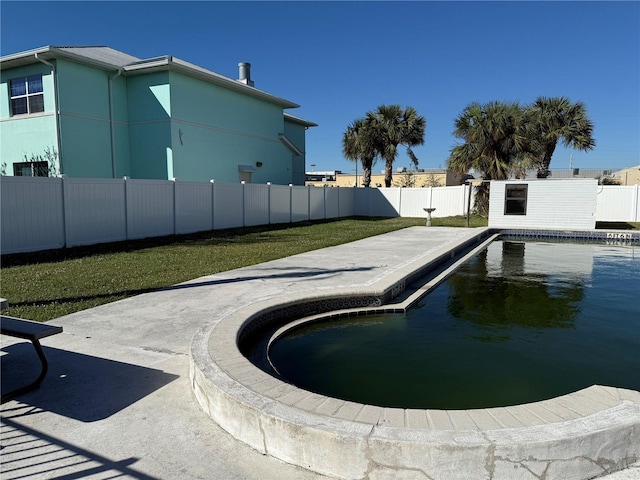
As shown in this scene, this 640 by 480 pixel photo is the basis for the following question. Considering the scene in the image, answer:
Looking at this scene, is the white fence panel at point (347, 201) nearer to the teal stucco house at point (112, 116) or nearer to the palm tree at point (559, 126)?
the teal stucco house at point (112, 116)

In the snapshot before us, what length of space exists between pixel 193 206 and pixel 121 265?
22.8 feet

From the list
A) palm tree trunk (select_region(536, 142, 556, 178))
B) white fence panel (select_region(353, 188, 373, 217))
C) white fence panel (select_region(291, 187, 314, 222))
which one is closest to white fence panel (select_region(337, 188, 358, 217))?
white fence panel (select_region(353, 188, 373, 217))

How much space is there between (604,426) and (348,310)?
4162mm

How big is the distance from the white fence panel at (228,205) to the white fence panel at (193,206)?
0.33 m

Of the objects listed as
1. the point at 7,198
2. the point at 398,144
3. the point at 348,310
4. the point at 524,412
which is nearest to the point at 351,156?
the point at 398,144

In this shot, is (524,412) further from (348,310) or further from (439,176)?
(439,176)

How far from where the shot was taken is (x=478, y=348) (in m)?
5.38

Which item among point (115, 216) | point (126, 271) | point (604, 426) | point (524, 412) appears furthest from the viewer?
point (115, 216)

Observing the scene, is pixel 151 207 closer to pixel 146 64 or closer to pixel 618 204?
pixel 146 64

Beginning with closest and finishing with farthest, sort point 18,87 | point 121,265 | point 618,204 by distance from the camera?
point 121,265 < point 18,87 < point 618,204

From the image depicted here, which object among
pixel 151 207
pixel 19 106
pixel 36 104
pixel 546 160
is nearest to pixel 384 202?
pixel 546 160

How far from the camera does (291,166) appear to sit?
93.9ft

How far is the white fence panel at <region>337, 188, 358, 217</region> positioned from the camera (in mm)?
26797

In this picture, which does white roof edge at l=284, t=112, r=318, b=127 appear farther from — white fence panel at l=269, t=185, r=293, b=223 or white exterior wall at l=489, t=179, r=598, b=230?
white exterior wall at l=489, t=179, r=598, b=230
